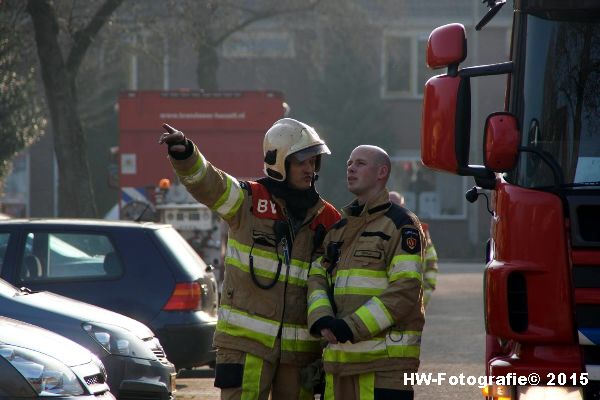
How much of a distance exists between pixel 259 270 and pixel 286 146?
0.61 meters

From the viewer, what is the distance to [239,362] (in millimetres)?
5723

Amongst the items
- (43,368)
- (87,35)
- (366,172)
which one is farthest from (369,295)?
(87,35)

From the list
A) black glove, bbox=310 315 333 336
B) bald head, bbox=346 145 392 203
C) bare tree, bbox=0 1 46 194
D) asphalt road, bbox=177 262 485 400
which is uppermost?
bare tree, bbox=0 1 46 194

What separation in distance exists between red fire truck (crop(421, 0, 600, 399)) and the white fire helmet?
21.2 inches

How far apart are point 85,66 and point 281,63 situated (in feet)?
41.3

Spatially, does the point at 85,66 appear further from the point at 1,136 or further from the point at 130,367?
the point at 130,367

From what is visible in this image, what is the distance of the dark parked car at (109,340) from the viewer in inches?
314

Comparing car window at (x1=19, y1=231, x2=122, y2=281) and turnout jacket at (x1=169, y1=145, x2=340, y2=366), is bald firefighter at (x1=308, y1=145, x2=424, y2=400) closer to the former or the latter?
turnout jacket at (x1=169, y1=145, x2=340, y2=366)

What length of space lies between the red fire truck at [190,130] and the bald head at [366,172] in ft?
41.2

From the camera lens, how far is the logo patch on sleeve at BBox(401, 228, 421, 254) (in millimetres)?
5730

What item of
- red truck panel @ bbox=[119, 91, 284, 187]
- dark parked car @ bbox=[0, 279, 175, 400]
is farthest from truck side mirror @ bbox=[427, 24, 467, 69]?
red truck panel @ bbox=[119, 91, 284, 187]

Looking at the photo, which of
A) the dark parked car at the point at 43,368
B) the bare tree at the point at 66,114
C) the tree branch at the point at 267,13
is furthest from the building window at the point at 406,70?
the dark parked car at the point at 43,368

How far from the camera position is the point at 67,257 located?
1000 cm

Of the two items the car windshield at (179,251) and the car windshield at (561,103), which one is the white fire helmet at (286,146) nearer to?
the car windshield at (561,103)
